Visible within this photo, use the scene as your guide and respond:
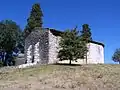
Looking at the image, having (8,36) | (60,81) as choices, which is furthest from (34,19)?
(60,81)

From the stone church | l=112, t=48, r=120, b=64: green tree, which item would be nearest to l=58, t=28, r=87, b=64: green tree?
the stone church

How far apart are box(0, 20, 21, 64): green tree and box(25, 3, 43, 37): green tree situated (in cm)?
740

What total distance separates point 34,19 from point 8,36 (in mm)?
9853

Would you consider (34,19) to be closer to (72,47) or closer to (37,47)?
(37,47)

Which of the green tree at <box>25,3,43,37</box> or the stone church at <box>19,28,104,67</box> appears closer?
the stone church at <box>19,28,104,67</box>

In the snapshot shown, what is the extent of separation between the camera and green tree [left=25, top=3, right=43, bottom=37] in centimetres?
6475

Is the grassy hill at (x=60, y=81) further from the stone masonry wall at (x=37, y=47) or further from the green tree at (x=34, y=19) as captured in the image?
the green tree at (x=34, y=19)

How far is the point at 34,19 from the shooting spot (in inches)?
2574

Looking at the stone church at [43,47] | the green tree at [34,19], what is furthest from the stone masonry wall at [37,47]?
the green tree at [34,19]

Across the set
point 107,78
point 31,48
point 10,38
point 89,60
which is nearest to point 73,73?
point 107,78

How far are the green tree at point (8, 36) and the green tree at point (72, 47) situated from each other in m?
25.9

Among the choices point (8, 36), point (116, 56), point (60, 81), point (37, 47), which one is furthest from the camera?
point (116, 56)

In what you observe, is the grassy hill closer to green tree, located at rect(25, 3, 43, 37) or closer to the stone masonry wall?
the stone masonry wall

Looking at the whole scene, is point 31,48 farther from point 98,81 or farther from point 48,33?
point 98,81
